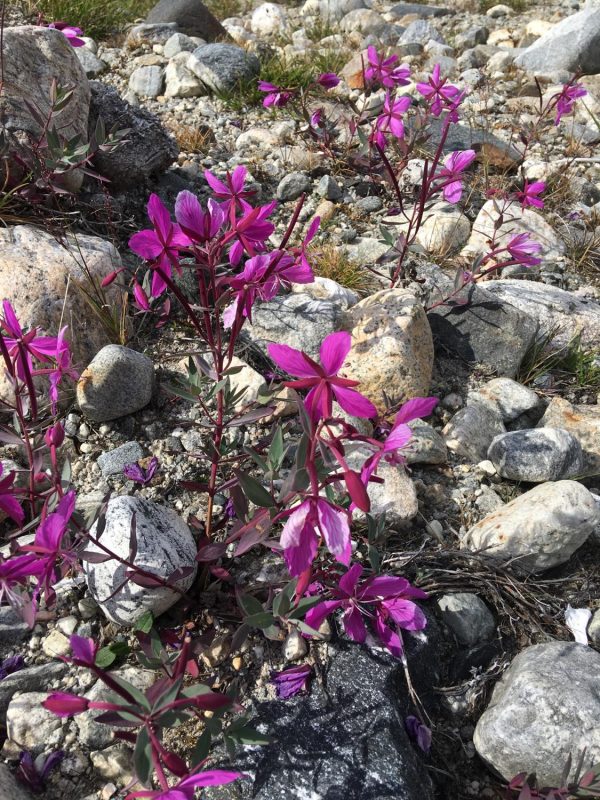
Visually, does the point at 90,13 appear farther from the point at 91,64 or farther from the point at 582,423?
the point at 582,423

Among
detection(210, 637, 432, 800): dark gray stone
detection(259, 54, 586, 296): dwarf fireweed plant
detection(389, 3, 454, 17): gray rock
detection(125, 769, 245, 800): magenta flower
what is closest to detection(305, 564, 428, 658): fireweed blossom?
detection(210, 637, 432, 800): dark gray stone

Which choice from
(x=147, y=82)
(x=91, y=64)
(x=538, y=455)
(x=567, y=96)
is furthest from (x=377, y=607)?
(x=91, y=64)

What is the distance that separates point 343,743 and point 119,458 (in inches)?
49.1

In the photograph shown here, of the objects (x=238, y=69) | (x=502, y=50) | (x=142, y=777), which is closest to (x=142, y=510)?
(x=142, y=777)

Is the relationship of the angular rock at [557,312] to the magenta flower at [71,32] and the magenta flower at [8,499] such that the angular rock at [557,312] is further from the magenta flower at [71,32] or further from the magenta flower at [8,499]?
the magenta flower at [71,32]

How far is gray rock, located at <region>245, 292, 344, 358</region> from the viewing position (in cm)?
272

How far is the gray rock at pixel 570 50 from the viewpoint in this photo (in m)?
5.37

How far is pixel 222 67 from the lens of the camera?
472cm

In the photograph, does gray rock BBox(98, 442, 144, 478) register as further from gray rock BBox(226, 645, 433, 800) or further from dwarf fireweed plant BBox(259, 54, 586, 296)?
dwarf fireweed plant BBox(259, 54, 586, 296)

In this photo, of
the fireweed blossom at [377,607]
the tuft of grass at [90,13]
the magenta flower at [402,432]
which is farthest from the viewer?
the tuft of grass at [90,13]

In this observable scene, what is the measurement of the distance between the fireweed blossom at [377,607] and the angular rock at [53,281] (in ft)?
4.82

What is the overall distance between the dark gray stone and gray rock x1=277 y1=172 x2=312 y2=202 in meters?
2.78

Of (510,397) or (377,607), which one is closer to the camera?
(377,607)

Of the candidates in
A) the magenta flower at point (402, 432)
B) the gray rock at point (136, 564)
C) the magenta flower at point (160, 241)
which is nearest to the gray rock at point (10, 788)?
the gray rock at point (136, 564)
